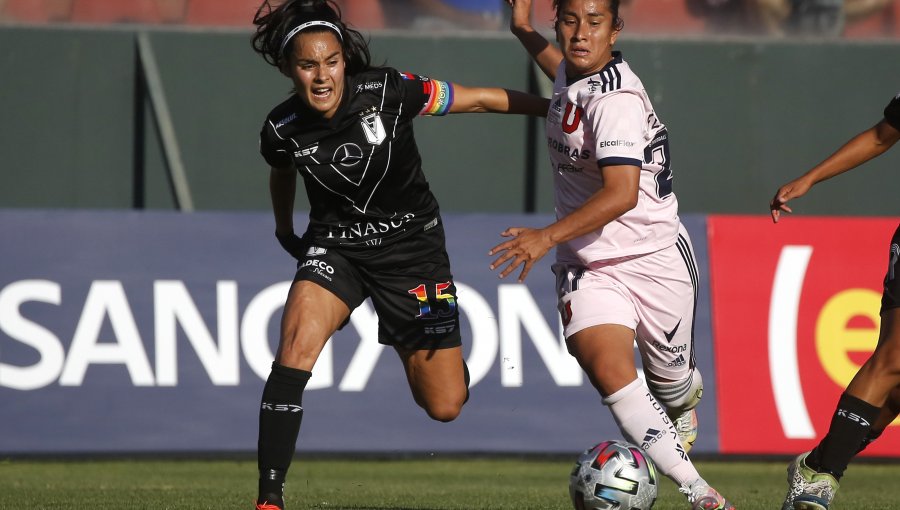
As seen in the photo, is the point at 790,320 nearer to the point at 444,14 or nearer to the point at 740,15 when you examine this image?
the point at 740,15

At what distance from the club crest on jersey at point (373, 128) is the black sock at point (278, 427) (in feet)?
3.94

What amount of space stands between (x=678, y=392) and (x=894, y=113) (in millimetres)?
1741

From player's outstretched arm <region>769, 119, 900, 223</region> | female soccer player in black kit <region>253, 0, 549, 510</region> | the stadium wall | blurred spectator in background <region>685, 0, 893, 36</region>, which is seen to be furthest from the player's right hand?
blurred spectator in background <region>685, 0, 893, 36</region>

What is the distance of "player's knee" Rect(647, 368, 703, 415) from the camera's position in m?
6.47

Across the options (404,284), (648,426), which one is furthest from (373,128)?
(648,426)

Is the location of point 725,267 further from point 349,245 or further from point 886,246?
point 349,245

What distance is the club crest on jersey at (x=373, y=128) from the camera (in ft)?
20.3

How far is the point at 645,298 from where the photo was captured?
5.99 meters

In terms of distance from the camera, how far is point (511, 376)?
978 centimetres

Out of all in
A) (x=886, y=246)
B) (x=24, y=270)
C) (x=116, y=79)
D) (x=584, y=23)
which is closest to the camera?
(x=584, y=23)

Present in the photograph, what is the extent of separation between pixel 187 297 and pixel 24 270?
122 cm

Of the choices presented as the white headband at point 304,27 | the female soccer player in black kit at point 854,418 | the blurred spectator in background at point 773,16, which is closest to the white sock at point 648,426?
the female soccer player in black kit at point 854,418

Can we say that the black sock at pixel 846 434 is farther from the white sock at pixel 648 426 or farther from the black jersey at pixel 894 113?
the black jersey at pixel 894 113

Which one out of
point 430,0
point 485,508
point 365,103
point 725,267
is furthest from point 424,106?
point 430,0
